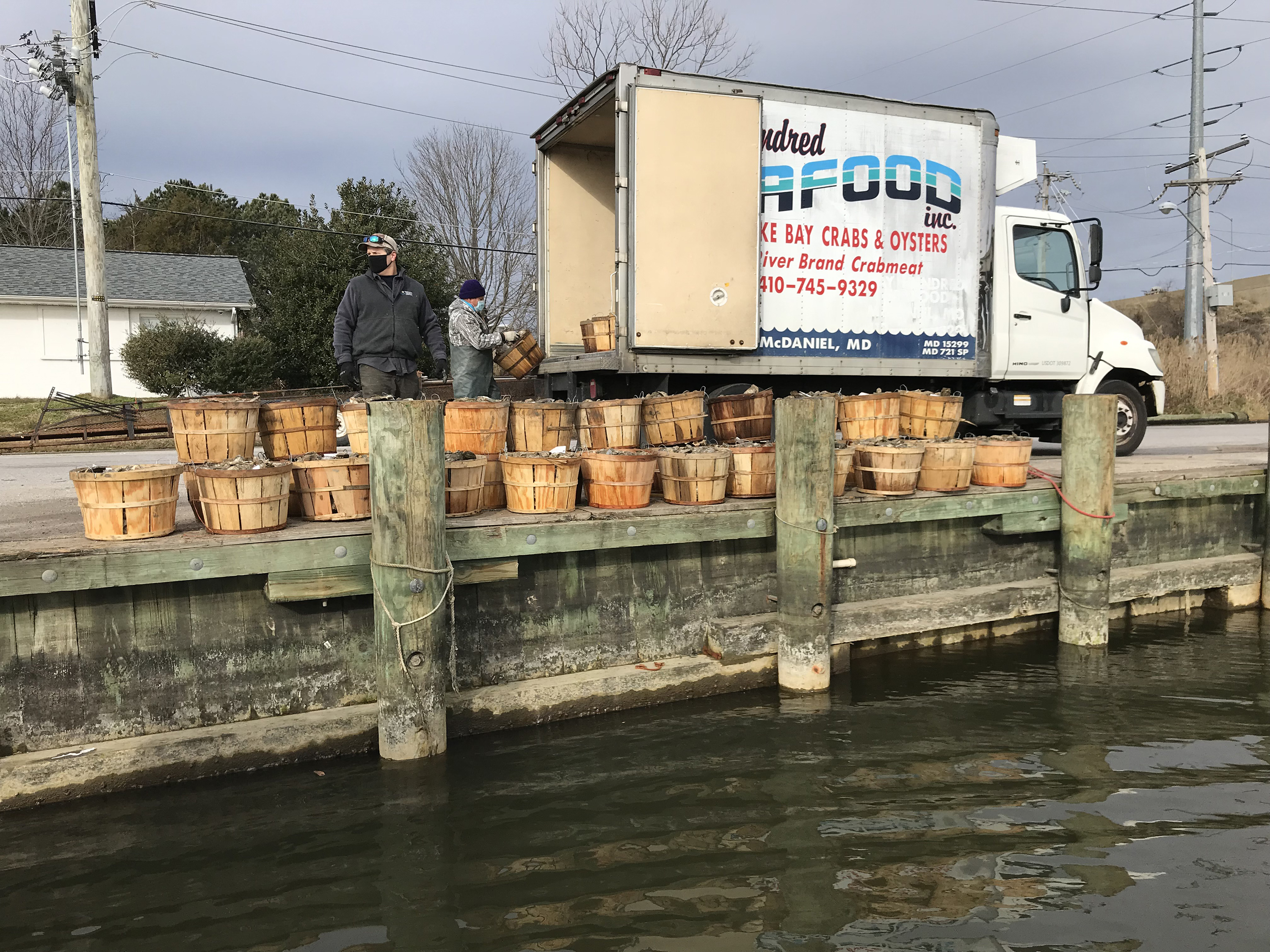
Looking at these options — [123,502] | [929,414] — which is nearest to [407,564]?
[123,502]

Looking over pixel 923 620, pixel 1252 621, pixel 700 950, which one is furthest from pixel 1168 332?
pixel 700 950

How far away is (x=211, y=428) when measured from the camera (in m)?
5.48

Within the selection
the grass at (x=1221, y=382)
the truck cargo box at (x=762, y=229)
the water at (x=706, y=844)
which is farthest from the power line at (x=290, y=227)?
the grass at (x=1221, y=382)

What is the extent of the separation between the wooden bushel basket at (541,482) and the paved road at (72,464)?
1.84 meters

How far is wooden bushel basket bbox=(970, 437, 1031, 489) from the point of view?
6992 mm

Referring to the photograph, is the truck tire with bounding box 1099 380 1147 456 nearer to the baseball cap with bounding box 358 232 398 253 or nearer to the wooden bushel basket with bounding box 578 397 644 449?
the wooden bushel basket with bounding box 578 397 644 449

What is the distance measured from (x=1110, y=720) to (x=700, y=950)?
11.8 feet

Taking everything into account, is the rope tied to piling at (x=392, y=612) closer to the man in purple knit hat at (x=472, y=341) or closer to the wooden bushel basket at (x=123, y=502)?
the wooden bushel basket at (x=123, y=502)

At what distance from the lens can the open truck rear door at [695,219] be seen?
7.51m

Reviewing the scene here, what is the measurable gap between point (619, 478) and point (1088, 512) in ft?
12.3

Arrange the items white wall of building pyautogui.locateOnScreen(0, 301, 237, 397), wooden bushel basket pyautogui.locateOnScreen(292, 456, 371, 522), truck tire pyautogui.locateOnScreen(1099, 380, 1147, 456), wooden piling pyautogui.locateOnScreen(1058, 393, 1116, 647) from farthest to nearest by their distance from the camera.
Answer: white wall of building pyautogui.locateOnScreen(0, 301, 237, 397) → truck tire pyautogui.locateOnScreen(1099, 380, 1147, 456) → wooden piling pyautogui.locateOnScreen(1058, 393, 1116, 647) → wooden bushel basket pyautogui.locateOnScreen(292, 456, 371, 522)

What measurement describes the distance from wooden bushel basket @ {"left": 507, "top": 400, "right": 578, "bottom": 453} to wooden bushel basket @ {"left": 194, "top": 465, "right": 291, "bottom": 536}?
1755mm

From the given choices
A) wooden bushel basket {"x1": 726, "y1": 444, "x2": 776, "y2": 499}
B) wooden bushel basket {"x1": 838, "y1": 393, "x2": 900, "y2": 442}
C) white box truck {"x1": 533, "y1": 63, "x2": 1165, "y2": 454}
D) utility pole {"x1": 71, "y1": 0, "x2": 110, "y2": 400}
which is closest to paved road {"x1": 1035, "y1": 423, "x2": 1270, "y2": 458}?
white box truck {"x1": 533, "y1": 63, "x2": 1165, "y2": 454}

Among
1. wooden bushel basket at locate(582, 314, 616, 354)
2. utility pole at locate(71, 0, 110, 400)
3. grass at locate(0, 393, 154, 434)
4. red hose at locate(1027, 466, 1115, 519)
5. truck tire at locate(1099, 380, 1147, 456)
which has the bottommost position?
red hose at locate(1027, 466, 1115, 519)
